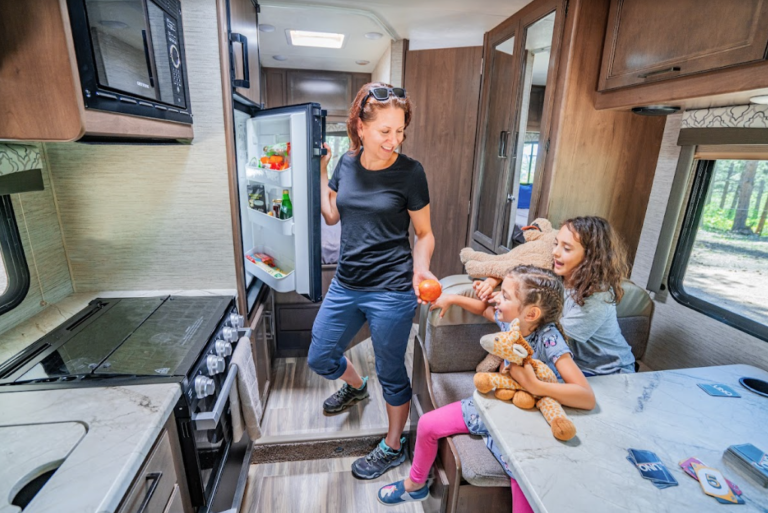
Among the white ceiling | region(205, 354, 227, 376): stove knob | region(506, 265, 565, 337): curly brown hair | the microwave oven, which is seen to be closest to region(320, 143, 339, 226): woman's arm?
the microwave oven

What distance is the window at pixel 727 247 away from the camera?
4.52 feet

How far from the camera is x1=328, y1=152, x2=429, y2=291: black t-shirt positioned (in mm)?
1486

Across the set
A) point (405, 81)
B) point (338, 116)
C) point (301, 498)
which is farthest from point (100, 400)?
point (338, 116)

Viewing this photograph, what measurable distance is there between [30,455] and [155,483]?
24 centimetres

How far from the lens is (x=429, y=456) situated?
1425 millimetres

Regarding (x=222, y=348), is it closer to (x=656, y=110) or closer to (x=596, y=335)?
(x=596, y=335)

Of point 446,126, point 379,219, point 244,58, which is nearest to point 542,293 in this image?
point 379,219

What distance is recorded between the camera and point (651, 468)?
79 cm

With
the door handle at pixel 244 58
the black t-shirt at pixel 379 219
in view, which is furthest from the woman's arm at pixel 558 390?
the door handle at pixel 244 58

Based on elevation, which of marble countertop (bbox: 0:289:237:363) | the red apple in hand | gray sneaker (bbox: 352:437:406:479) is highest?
the red apple in hand

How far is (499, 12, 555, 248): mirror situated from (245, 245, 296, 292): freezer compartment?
4.14 feet

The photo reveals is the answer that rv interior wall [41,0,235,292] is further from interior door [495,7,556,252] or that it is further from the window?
the window

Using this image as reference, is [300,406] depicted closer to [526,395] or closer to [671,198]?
[526,395]

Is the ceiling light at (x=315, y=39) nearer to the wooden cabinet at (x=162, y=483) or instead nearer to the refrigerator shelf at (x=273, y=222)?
the refrigerator shelf at (x=273, y=222)
